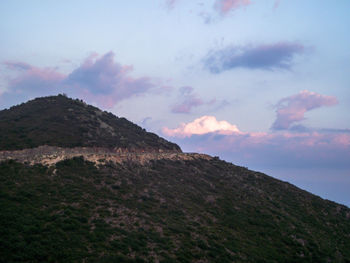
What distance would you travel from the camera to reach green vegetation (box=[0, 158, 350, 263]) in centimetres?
2048

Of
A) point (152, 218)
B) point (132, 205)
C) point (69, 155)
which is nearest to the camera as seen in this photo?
point (152, 218)

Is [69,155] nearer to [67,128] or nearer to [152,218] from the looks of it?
[67,128]

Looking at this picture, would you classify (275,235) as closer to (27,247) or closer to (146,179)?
(146,179)

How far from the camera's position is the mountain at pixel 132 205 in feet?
69.5

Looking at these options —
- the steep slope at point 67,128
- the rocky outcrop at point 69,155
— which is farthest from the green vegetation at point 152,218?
the steep slope at point 67,128

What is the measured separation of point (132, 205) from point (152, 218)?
271 centimetres

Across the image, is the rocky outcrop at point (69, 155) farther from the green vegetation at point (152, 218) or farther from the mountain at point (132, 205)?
the green vegetation at point (152, 218)

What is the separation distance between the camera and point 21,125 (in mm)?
46438

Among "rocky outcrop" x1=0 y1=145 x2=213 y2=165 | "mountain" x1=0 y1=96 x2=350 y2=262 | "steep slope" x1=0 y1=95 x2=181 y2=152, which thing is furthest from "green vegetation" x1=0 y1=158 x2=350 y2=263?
"steep slope" x1=0 y1=95 x2=181 y2=152

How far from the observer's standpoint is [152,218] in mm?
27375

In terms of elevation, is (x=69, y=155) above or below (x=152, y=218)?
above

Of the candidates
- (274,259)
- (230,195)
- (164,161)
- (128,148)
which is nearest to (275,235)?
(274,259)

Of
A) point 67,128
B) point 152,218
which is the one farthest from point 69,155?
point 152,218

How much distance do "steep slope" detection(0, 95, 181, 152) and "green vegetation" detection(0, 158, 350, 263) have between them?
8783 mm
